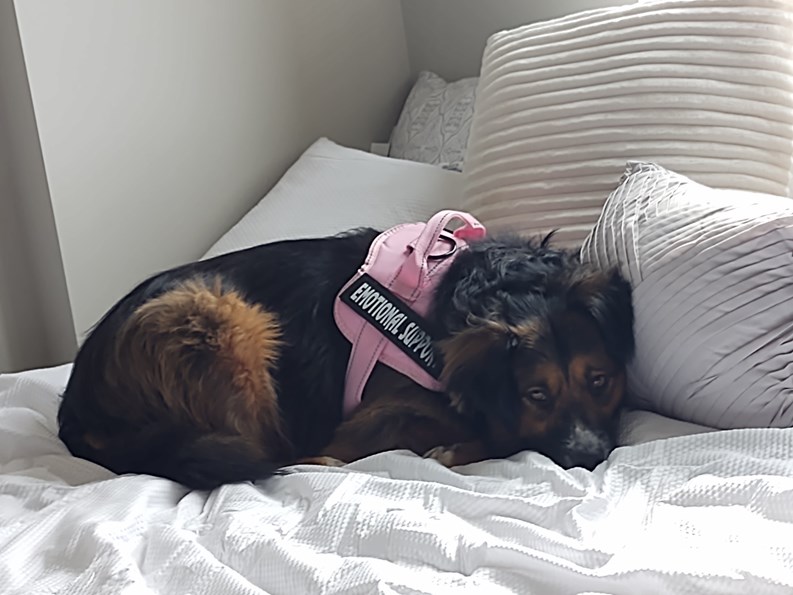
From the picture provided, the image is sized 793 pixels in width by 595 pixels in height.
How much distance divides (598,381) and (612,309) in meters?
0.10

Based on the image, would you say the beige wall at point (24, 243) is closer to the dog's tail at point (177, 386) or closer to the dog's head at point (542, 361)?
the dog's tail at point (177, 386)

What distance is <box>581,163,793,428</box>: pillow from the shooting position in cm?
133

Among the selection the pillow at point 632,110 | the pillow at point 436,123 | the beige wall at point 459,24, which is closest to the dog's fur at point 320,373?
the pillow at point 632,110

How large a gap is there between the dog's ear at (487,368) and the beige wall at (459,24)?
3.78 feet

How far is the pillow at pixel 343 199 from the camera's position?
2.14 metres

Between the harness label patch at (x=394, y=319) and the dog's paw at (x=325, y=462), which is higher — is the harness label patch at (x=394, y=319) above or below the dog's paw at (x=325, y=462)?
above

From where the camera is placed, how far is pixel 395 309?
5.12 ft

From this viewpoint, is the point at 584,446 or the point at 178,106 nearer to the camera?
the point at 584,446

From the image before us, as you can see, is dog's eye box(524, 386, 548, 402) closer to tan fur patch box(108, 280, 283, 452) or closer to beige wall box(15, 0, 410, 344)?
tan fur patch box(108, 280, 283, 452)

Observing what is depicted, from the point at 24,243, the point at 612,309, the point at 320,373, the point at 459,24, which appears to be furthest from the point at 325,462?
the point at 459,24

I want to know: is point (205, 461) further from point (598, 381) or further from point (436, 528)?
point (598, 381)

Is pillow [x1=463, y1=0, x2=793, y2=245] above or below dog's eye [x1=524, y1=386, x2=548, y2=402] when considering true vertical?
above

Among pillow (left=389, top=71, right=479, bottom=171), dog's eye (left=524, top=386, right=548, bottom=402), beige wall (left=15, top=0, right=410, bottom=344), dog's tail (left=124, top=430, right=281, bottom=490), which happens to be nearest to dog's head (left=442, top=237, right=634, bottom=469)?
dog's eye (left=524, top=386, right=548, bottom=402)

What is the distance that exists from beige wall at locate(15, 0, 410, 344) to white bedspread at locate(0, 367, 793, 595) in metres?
0.82
